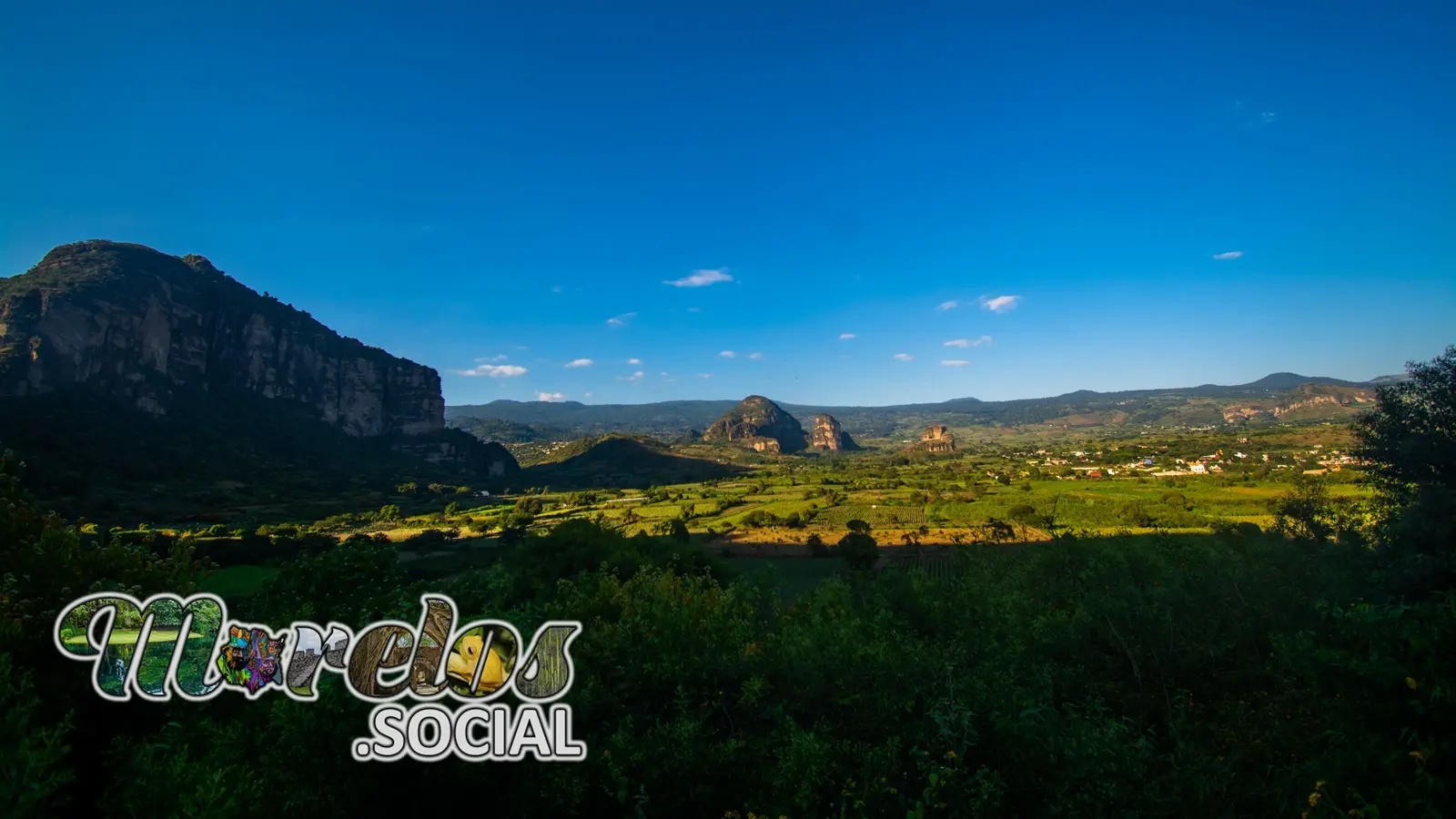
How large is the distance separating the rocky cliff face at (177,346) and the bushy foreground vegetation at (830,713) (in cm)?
14151

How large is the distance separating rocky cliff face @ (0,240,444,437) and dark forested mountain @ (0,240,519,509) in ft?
1.02

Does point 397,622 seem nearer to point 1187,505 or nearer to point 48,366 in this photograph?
point 1187,505

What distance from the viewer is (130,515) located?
6400 cm

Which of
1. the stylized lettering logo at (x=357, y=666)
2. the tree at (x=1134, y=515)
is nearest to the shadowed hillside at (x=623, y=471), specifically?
the tree at (x=1134, y=515)

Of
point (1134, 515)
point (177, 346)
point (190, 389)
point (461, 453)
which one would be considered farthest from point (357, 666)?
point (461, 453)

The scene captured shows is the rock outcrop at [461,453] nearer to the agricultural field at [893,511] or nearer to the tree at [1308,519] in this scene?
A: the agricultural field at [893,511]

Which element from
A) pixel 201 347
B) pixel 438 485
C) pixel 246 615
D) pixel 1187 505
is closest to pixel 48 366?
pixel 201 347

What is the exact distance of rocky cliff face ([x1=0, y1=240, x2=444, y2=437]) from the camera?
108812 millimetres

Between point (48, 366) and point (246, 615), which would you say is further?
point (48, 366)

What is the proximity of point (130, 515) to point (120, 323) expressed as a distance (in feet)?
283

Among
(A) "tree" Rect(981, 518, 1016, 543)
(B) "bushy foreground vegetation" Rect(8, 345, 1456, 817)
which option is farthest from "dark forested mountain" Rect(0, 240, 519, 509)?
(A) "tree" Rect(981, 518, 1016, 543)

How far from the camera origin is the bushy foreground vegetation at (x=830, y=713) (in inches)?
284

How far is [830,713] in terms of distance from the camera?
12.2 meters

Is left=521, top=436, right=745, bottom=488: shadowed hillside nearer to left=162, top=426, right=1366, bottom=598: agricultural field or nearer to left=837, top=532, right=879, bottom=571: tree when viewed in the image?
left=162, top=426, right=1366, bottom=598: agricultural field
